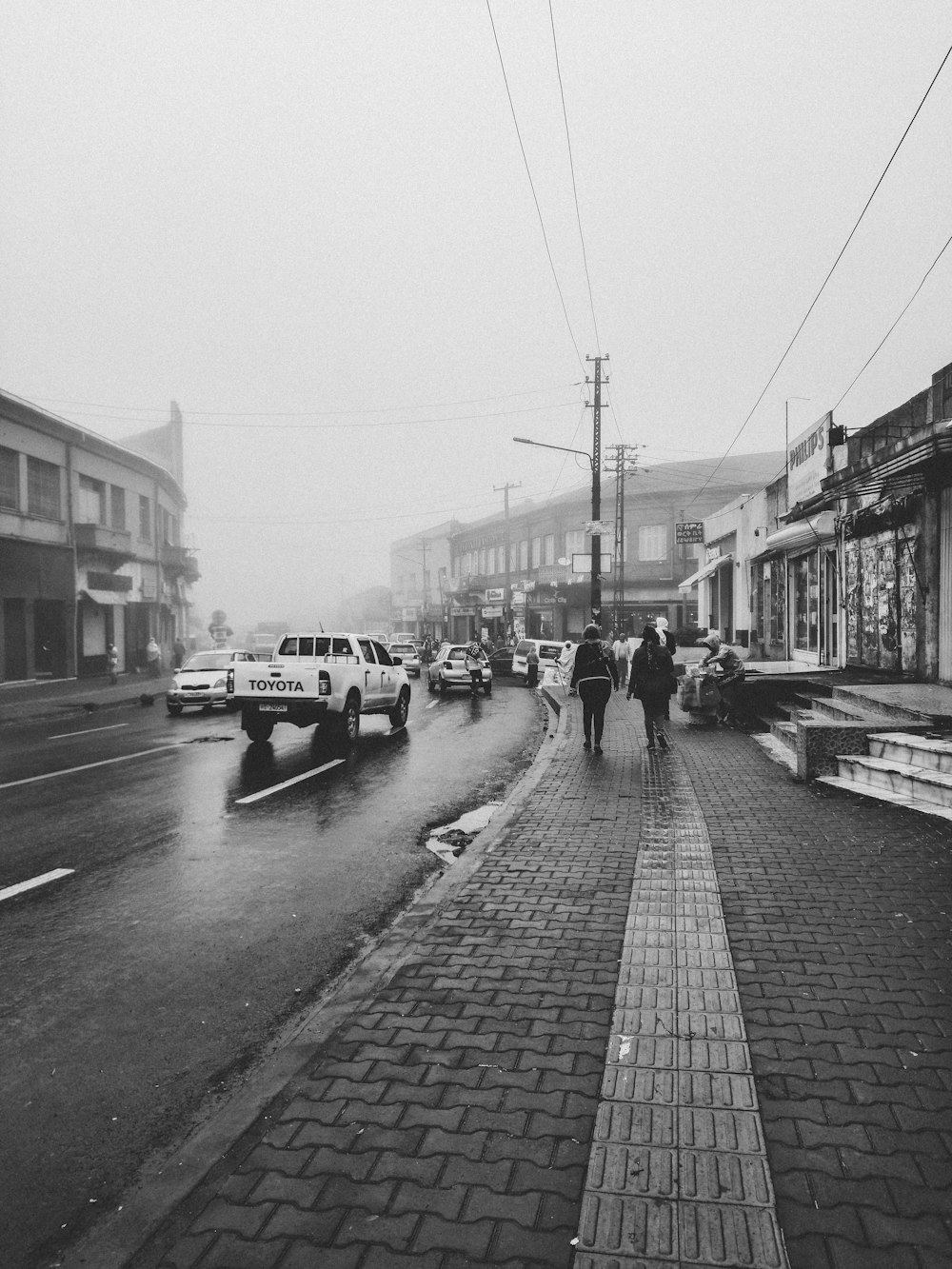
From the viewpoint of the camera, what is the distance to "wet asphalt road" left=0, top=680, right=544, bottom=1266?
3104 mm

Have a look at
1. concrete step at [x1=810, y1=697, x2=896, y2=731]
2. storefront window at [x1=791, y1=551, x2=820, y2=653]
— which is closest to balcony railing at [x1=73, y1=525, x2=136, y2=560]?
storefront window at [x1=791, y1=551, x2=820, y2=653]

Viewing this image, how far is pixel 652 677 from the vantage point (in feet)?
39.4

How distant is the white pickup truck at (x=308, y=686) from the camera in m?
13.3

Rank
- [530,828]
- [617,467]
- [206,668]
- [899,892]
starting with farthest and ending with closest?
1. [617,467]
2. [206,668]
3. [530,828]
4. [899,892]

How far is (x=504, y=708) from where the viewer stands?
2156 cm

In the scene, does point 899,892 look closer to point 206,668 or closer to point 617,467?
point 206,668

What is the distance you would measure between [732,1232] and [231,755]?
11181mm

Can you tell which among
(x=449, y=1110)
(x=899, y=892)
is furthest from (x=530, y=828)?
→ (x=449, y=1110)

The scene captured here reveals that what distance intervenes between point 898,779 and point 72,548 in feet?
101

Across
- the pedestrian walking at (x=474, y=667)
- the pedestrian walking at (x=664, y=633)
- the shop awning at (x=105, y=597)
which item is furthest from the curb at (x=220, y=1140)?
the shop awning at (x=105, y=597)

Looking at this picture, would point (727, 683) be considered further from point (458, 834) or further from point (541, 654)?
point (541, 654)

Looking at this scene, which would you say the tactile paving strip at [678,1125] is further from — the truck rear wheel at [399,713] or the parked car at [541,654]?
the parked car at [541,654]

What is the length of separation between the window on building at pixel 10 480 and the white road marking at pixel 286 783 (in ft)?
72.4

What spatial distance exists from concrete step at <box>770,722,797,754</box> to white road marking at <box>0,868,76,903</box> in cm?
872
